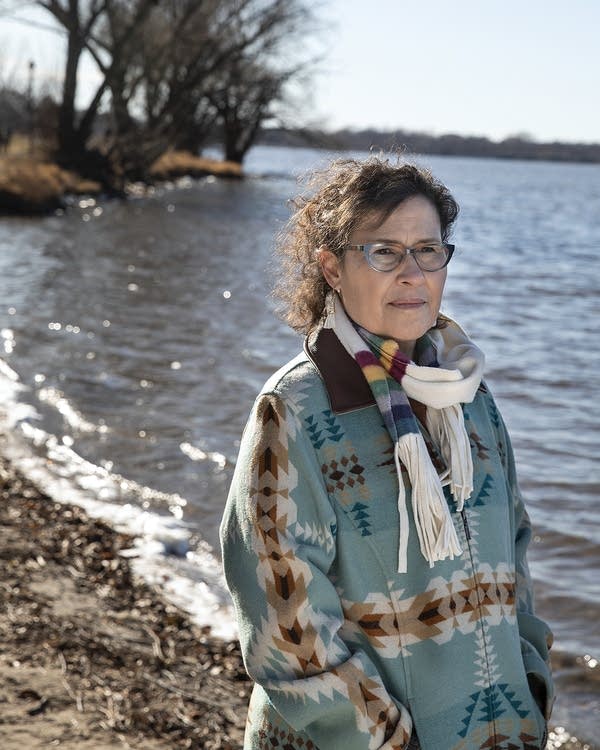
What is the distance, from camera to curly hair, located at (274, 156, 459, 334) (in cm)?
232

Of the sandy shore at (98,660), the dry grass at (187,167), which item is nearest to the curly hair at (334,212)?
the sandy shore at (98,660)

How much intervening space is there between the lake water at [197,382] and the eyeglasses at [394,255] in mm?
435

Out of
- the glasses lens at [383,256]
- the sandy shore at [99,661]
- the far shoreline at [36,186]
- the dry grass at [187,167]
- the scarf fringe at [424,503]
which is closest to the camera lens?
the scarf fringe at [424,503]

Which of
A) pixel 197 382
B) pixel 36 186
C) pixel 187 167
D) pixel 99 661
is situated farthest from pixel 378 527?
pixel 187 167

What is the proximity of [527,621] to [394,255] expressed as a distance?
89cm

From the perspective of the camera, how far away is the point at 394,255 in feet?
7.66

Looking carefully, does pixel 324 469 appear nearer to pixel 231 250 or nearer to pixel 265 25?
pixel 231 250

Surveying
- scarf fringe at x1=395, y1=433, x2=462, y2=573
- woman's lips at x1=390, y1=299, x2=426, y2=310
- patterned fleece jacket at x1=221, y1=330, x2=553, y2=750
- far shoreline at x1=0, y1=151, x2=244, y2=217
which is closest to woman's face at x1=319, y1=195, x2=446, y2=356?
woman's lips at x1=390, y1=299, x2=426, y2=310

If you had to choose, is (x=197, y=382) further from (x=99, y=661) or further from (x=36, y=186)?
(x=36, y=186)

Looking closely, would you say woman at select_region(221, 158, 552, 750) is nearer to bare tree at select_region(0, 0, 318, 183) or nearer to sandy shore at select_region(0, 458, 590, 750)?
sandy shore at select_region(0, 458, 590, 750)

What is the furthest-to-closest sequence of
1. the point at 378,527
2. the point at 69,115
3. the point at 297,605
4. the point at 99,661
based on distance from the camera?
the point at 69,115 < the point at 99,661 < the point at 378,527 < the point at 297,605

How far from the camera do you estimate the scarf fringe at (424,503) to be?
2.19m

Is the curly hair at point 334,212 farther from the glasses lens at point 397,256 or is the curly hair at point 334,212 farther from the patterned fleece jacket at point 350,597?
the patterned fleece jacket at point 350,597

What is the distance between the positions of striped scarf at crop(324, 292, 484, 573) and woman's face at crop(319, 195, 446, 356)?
0.13ft
